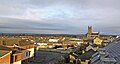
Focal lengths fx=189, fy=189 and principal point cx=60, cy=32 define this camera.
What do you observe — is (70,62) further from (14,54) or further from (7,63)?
(7,63)

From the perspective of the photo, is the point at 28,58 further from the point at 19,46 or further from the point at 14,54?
the point at 14,54

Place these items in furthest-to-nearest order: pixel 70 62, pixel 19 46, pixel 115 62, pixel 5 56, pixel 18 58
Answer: pixel 19 46 < pixel 70 62 < pixel 18 58 < pixel 5 56 < pixel 115 62

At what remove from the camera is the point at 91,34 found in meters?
155

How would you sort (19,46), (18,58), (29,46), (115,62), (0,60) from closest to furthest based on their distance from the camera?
(115,62), (0,60), (18,58), (19,46), (29,46)

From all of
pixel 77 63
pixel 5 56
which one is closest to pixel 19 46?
pixel 77 63

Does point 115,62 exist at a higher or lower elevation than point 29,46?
higher

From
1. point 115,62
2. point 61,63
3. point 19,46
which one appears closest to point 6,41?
point 19,46

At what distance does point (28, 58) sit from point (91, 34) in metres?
112

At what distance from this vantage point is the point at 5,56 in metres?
27.1

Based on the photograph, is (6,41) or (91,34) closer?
(6,41)

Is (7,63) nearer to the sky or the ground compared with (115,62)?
nearer to the ground

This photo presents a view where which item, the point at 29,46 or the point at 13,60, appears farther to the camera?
the point at 29,46

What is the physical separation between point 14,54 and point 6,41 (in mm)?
12093

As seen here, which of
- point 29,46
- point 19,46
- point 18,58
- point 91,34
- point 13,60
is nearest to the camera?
point 13,60
